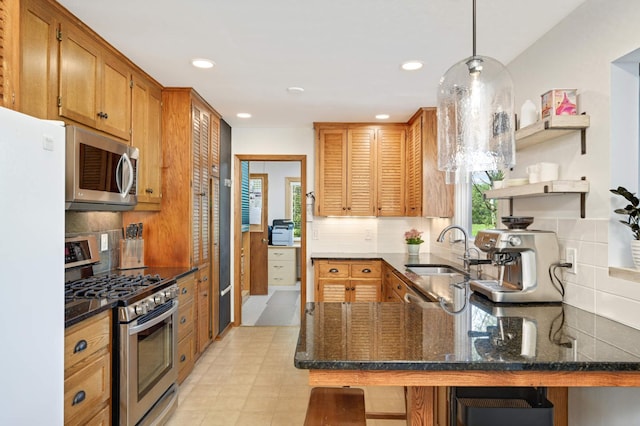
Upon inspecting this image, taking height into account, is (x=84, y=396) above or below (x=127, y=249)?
below

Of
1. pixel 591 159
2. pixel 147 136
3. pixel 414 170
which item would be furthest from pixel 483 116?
pixel 414 170

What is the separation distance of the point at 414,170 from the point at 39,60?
328 centimetres

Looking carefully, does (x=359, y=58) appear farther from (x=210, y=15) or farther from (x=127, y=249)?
(x=127, y=249)

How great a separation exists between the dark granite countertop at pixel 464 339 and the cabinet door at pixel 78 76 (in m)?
1.66

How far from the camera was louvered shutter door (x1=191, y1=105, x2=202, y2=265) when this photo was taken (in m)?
3.37

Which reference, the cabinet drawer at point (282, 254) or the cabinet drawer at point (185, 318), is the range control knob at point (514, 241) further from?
the cabinet drawer at point (282, 254)

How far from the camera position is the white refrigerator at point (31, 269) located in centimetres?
114

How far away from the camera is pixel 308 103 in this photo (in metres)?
3.62

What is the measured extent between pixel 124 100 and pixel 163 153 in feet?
2.22

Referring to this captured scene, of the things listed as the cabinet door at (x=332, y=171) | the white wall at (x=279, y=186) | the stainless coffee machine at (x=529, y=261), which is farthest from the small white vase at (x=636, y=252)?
the white wall at (x=279, y=186)

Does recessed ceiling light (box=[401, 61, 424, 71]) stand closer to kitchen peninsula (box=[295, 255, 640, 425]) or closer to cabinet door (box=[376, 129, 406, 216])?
cabinet door (box=[376, 129, 406, 216])

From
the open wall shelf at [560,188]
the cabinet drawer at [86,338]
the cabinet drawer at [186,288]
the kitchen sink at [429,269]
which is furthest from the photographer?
the kitchen sink at [429,269]

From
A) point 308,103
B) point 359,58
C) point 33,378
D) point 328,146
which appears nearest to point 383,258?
point 328,146

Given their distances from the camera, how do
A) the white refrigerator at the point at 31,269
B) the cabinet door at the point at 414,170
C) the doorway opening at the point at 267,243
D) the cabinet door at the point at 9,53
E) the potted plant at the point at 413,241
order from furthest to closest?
1. the doorway opening at the point at 267,243
2. the potted plant at the point at 413,241
3. the cabinet door at the point at 414,170
4. the cabinet door at the point at 9,53
5. the white refrigerator at the point at 31,269
